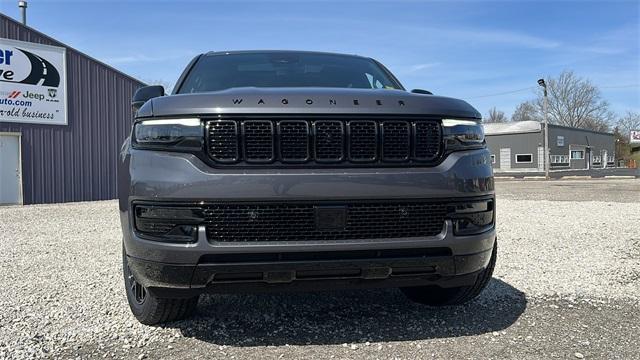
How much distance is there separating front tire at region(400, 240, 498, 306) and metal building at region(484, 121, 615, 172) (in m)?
44.5

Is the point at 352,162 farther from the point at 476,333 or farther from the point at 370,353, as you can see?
the point at 476,333

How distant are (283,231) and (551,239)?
5.58 m

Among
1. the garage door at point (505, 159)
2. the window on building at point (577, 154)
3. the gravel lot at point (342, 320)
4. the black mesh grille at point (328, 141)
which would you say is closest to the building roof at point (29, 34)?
the gravel lot at point (342, 320)

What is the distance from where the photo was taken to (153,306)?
3.08m

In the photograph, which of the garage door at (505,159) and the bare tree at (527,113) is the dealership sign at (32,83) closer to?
the garage door at (505,159)

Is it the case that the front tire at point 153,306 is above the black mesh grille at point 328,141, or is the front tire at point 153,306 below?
below

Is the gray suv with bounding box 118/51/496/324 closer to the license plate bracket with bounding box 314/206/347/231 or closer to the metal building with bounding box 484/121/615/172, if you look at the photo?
the license plate bracket with bounding box 314/206/347/231

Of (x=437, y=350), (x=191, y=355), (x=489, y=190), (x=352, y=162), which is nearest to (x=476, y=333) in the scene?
(x=437, y=350)

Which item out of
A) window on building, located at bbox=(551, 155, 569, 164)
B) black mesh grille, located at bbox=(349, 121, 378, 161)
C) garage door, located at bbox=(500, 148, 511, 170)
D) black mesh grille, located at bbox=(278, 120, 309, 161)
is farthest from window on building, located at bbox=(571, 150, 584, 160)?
black mesh grille, located at bbox=(278, 120, 309, 161)

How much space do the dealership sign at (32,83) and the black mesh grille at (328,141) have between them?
15.8 meters

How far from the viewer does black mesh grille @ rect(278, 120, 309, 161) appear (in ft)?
8.77

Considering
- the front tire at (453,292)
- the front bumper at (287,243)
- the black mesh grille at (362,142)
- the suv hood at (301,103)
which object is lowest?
the front tire at (453,292)

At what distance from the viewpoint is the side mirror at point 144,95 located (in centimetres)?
346

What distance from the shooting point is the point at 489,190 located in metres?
2.96
